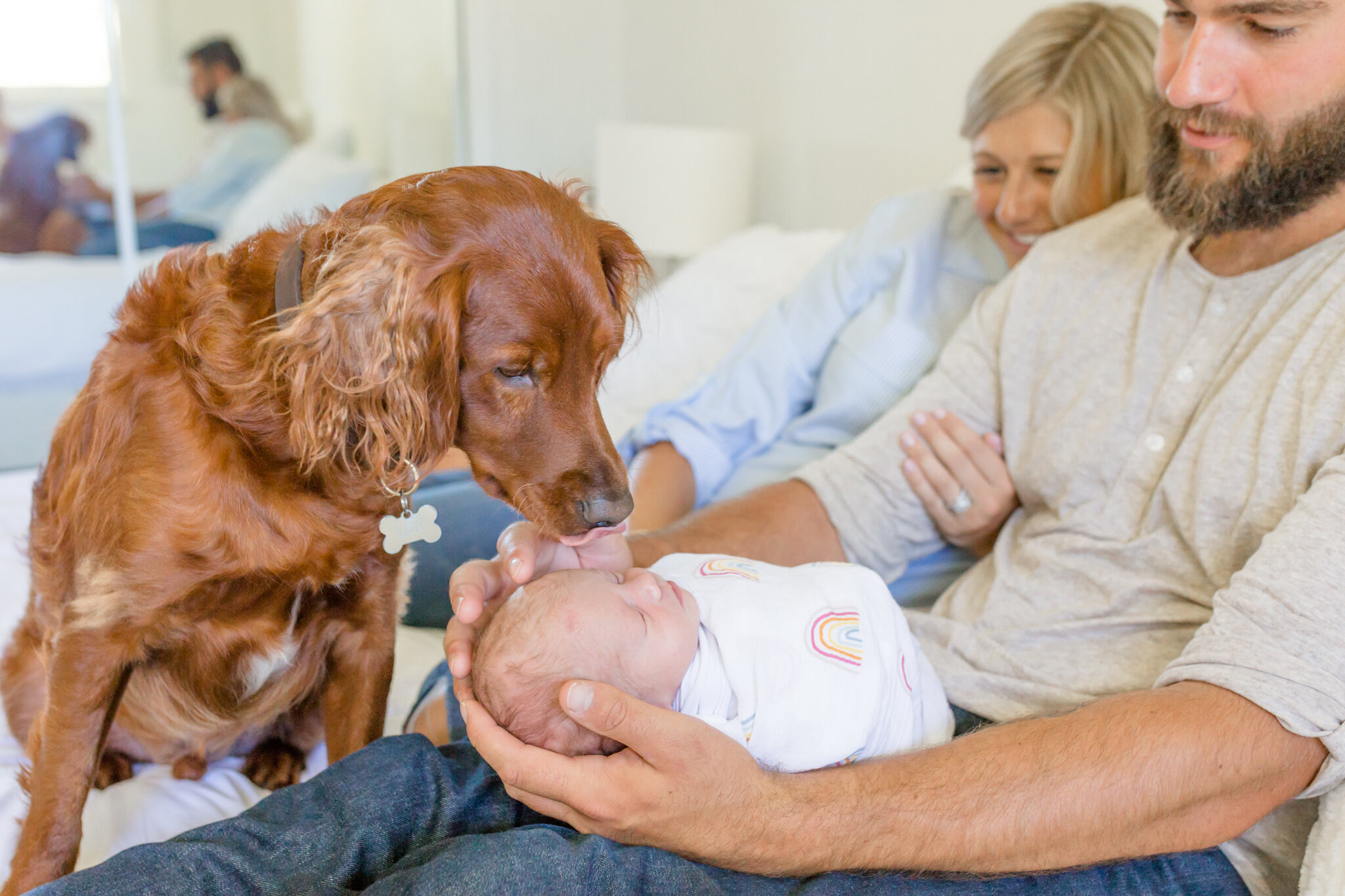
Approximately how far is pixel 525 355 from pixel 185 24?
397 cm

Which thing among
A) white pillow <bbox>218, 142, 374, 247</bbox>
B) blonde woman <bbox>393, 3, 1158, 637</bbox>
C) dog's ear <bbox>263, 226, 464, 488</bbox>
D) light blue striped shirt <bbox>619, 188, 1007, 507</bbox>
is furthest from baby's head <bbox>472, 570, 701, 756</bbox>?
white pillow <bbox>218, 142, 374, 247</bbox>

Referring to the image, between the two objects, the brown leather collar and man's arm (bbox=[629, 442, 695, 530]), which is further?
man's arm (bbox=[629, 442, 695, 530])

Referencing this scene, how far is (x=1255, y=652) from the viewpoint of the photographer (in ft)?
3.31

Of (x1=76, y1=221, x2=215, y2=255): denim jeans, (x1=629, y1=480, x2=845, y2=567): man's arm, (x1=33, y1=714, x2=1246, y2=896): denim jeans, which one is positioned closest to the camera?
(x1=33, y1=714, x2=1246, y2=896): denim jeans

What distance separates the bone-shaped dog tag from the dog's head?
6 centimetres

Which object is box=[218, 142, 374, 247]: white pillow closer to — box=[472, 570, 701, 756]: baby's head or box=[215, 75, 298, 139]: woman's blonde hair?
box=[215, 75, 298, 139]: woman's blonde hair

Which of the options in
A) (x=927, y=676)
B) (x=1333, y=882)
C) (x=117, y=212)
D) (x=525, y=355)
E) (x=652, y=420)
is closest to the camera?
(x=1333, y=882)

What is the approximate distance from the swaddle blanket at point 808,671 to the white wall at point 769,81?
6.29ft

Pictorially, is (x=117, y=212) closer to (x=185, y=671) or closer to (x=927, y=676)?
(x=185, y=671)

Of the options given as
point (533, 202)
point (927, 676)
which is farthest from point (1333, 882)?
point (533, 202)

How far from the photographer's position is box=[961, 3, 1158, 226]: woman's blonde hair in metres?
1.79

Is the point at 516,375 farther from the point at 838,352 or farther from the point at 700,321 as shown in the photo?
the point at 700,321

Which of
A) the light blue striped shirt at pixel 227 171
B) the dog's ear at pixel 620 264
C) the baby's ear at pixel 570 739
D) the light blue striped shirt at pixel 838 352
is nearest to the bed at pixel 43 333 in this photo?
the light blue striped shirt at pixel 227 171

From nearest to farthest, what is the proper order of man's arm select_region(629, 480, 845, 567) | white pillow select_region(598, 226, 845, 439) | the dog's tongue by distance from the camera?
the dog's tongue, man's arm select_region(629, 480, 845, 567), white pillow select_region(598, 226, 845, 439)
